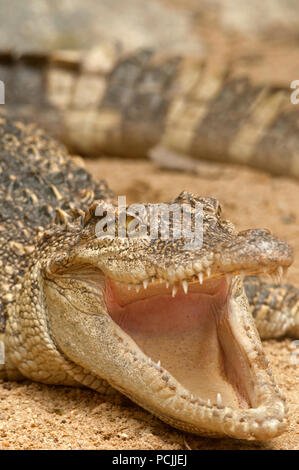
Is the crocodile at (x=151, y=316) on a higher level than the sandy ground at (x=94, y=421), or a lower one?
higher

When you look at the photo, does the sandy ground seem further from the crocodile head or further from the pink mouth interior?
the pink mouth interior

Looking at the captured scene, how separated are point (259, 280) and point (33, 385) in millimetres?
1609

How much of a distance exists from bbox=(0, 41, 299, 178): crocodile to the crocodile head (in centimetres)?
327

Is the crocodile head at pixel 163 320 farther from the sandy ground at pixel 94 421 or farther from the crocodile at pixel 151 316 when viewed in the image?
the sandy ground at pixel 94 421

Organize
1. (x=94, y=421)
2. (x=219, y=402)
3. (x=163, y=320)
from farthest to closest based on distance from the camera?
(x=163, y=320), (x=94, y=421), (x=219, y=402)

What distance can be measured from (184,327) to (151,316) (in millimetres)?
160

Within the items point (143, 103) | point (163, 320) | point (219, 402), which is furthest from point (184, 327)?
point (143, 103)

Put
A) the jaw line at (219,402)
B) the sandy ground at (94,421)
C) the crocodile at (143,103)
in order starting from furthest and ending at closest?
the crocodile at (143,103) → the sandy ground at (94,421) → the jaw line at (219,402)

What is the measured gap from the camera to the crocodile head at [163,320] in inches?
98.7

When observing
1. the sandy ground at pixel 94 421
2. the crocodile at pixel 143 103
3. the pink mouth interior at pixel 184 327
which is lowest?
the sandy ground at pixel 94 421

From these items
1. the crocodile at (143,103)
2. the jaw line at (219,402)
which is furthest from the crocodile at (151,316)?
the crocodile at (143,103)

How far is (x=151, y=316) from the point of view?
299cm

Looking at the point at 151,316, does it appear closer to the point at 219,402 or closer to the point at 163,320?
the point at 163,320
